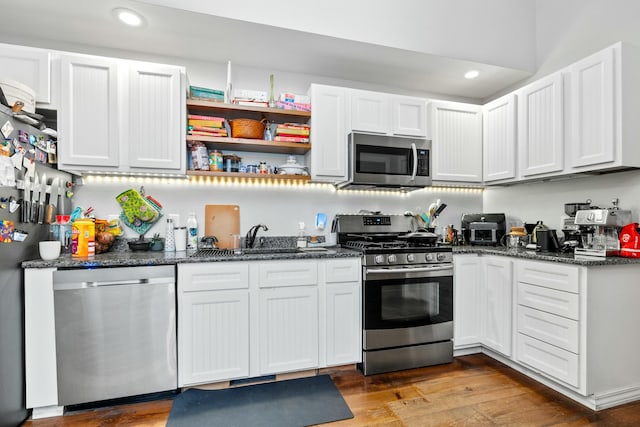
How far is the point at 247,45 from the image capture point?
2.50 m

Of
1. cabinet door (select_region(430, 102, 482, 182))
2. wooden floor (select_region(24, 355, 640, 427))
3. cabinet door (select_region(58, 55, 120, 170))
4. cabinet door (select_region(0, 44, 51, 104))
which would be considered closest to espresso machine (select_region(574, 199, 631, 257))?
wooden floor (select_region(24, 355, 640, 427))

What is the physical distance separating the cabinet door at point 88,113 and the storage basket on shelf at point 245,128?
2.70 ft

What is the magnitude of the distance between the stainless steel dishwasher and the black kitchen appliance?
2788 millimetres

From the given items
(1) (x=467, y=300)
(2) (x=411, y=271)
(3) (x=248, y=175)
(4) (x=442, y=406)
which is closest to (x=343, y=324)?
(2) (x=411, y=271)

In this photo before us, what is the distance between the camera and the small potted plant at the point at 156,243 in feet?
8.14

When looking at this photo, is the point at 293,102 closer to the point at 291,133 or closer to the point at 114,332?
the point at 291,133

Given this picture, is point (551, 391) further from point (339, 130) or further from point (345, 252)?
point (339, 130)

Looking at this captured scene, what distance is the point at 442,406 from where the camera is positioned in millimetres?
1970

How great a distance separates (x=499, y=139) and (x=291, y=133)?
201cm

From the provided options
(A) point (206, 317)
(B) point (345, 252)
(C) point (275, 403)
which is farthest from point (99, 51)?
(C) point (275, 403)

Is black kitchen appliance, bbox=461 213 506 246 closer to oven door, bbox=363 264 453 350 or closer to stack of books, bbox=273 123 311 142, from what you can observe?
oven door, bbox=363 264 453 350

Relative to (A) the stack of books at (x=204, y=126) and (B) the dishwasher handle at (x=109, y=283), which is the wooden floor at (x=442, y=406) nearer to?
(B) the dishwasher handle at (x=109, y=283)

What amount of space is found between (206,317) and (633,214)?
3118mm

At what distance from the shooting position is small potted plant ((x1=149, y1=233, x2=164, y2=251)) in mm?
2482
